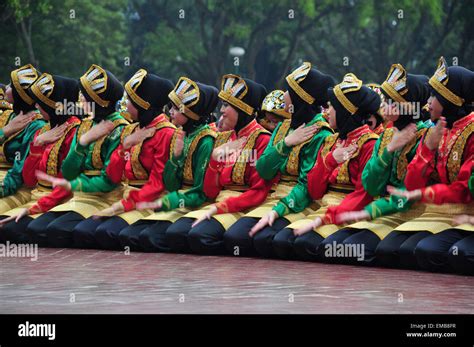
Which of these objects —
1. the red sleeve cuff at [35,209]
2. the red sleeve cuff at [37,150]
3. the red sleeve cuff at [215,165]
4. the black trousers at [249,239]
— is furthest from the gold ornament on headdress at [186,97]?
the red sleeve cuff at [35,209]

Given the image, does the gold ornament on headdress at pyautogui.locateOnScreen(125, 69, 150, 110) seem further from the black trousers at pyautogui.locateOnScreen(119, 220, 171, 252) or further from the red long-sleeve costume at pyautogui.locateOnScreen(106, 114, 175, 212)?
the black trousers at pyautogui.locateOnScreen(119, 220, 171, 252)

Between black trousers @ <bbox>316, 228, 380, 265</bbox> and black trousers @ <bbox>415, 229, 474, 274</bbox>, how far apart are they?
664 mm

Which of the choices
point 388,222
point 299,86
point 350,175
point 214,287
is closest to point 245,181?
point 299,86

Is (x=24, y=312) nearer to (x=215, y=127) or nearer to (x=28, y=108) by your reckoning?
(x=215, y=127)

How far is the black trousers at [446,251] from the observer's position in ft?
35.3

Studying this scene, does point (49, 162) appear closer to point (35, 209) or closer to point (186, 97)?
point (35, 209)

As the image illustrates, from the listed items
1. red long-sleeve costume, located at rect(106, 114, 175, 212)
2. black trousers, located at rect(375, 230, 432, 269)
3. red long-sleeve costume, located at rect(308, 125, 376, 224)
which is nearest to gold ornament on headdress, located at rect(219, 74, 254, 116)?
red long-sleeve costume, located at rect(106, 114, 175, 212)

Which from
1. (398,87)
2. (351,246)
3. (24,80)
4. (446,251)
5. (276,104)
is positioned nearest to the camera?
(446,251)

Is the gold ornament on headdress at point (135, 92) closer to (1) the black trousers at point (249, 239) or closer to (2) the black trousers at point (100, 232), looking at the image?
(2) the black trousers at point (100, 232)

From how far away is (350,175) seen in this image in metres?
12.2

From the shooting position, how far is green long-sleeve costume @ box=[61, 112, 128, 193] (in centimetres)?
1395

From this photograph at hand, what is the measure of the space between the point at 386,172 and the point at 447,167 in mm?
739

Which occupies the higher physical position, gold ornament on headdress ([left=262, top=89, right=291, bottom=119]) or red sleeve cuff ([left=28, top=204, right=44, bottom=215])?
gold ornament on headdress ([left=262, top=89, right=291, bottom=119])

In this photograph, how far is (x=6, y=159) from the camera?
49.5 feet
